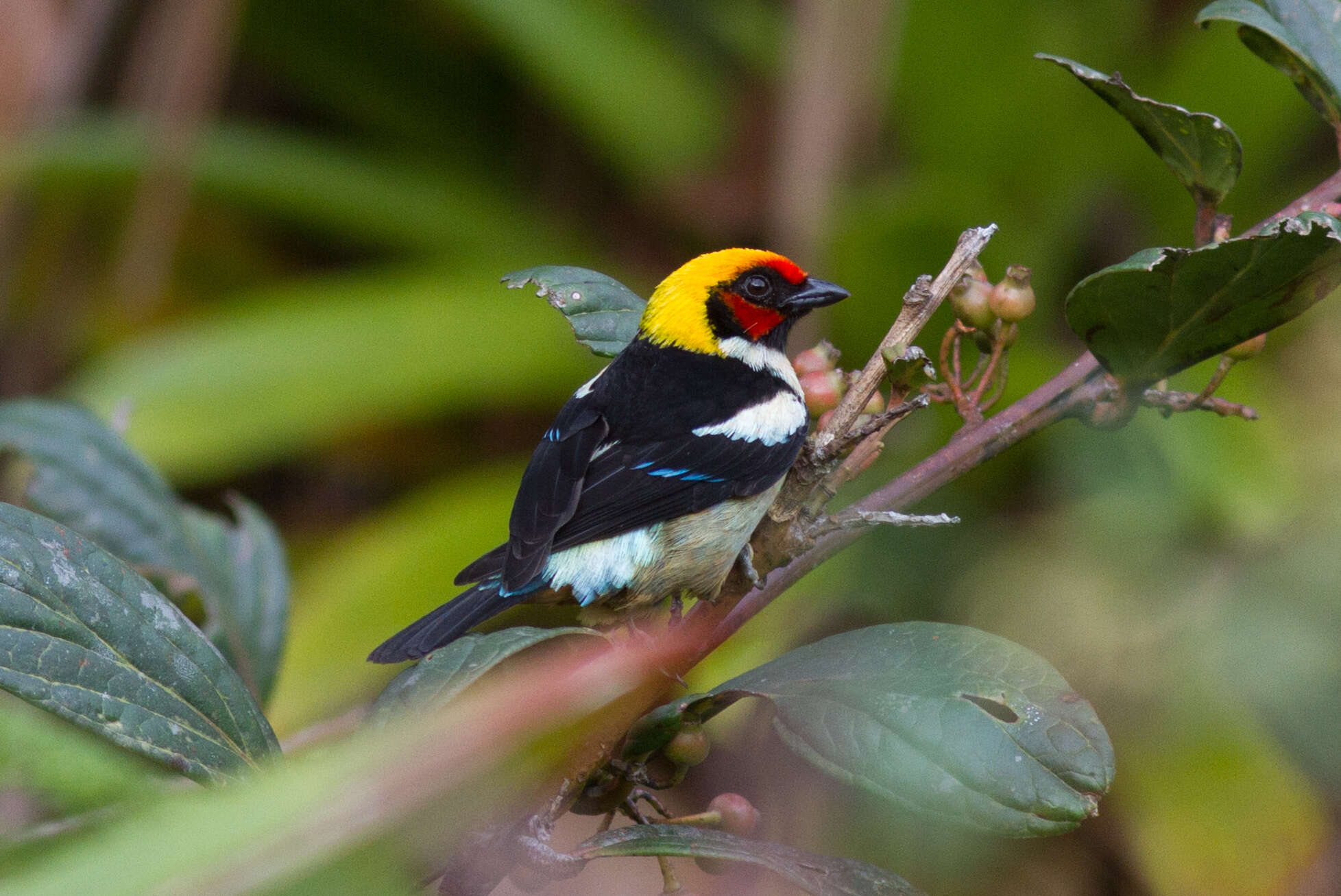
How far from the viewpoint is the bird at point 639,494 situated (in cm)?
149

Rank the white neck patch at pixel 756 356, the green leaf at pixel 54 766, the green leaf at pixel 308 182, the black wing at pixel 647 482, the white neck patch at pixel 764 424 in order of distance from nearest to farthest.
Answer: the green leaf at pixel 54 766, the black wing at pixel 647 482, the white neck patch at pixel 764 424, the white neck patch at pixel 756 356, the green leaf at pixel 308 182

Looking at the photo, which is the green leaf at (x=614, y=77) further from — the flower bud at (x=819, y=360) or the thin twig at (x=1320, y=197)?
the thin twig at (x=1320, y=197)

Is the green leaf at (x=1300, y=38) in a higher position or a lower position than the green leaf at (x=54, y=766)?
higher

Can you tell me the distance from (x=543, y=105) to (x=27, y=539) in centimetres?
450

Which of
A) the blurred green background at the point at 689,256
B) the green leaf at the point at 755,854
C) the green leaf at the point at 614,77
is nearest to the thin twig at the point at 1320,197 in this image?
the green leaf at the point at 755,854

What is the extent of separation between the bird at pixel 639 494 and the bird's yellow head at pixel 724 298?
0.08 metres

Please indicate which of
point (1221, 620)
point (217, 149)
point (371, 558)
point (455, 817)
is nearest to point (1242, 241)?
point (455, 817)

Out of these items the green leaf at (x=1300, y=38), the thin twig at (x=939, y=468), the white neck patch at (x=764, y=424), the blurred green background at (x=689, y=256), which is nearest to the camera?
the thin twig at (x=939, y=468)

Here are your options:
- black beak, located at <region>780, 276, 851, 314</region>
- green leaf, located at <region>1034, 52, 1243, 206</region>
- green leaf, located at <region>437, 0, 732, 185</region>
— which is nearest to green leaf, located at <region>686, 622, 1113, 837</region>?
green leaf, located at <region>1034, 52, 1243, 206</region>

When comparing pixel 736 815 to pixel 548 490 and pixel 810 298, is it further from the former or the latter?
pixel 810 298

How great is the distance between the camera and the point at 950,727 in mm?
1007

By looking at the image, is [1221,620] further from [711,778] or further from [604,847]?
[604,847]

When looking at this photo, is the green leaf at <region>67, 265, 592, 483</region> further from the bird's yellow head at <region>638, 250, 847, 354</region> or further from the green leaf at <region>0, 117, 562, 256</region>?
the bird's yellow head at <region>638, 250, 847, 354</region>

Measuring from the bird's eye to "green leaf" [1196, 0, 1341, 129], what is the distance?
84 cm
